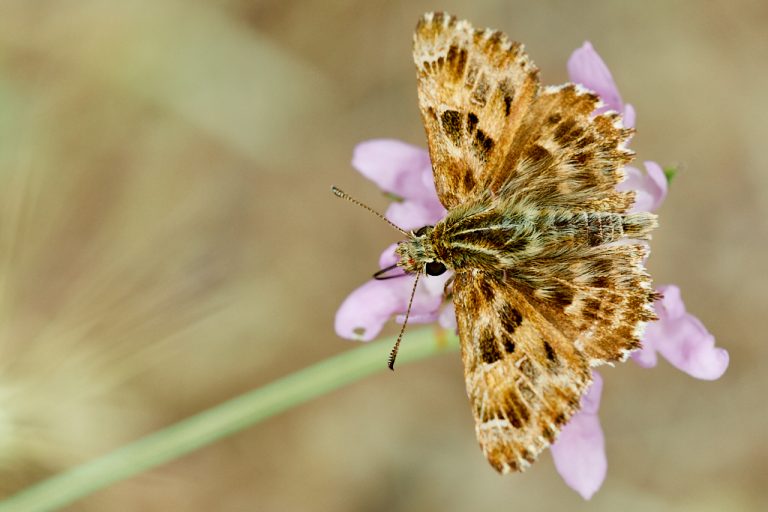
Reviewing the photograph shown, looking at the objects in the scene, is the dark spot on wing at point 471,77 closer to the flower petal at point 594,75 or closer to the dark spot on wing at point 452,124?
the dark spot on wing at point 452,124

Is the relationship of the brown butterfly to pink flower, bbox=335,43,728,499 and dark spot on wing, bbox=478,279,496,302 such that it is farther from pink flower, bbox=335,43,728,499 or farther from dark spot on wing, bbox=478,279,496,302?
pink flower, bbox=335,43,728,499

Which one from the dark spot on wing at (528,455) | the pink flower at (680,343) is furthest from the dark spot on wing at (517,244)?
the dark spot on wing at (528,455)

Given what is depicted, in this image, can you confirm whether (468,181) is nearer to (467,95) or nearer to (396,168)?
(467,95)

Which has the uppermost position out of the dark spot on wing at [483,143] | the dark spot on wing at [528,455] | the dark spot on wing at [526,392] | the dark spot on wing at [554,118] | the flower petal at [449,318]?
the dark spot on wing at [483,143]

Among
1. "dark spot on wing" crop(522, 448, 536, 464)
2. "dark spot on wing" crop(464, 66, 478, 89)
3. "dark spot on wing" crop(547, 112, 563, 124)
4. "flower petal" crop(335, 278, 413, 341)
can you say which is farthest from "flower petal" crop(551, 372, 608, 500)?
"dark spot on wing" crop(464, 66, 478, 89)

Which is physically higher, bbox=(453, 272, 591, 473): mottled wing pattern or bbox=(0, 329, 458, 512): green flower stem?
bbox=(0, 329, 458, 512): green flower stem
